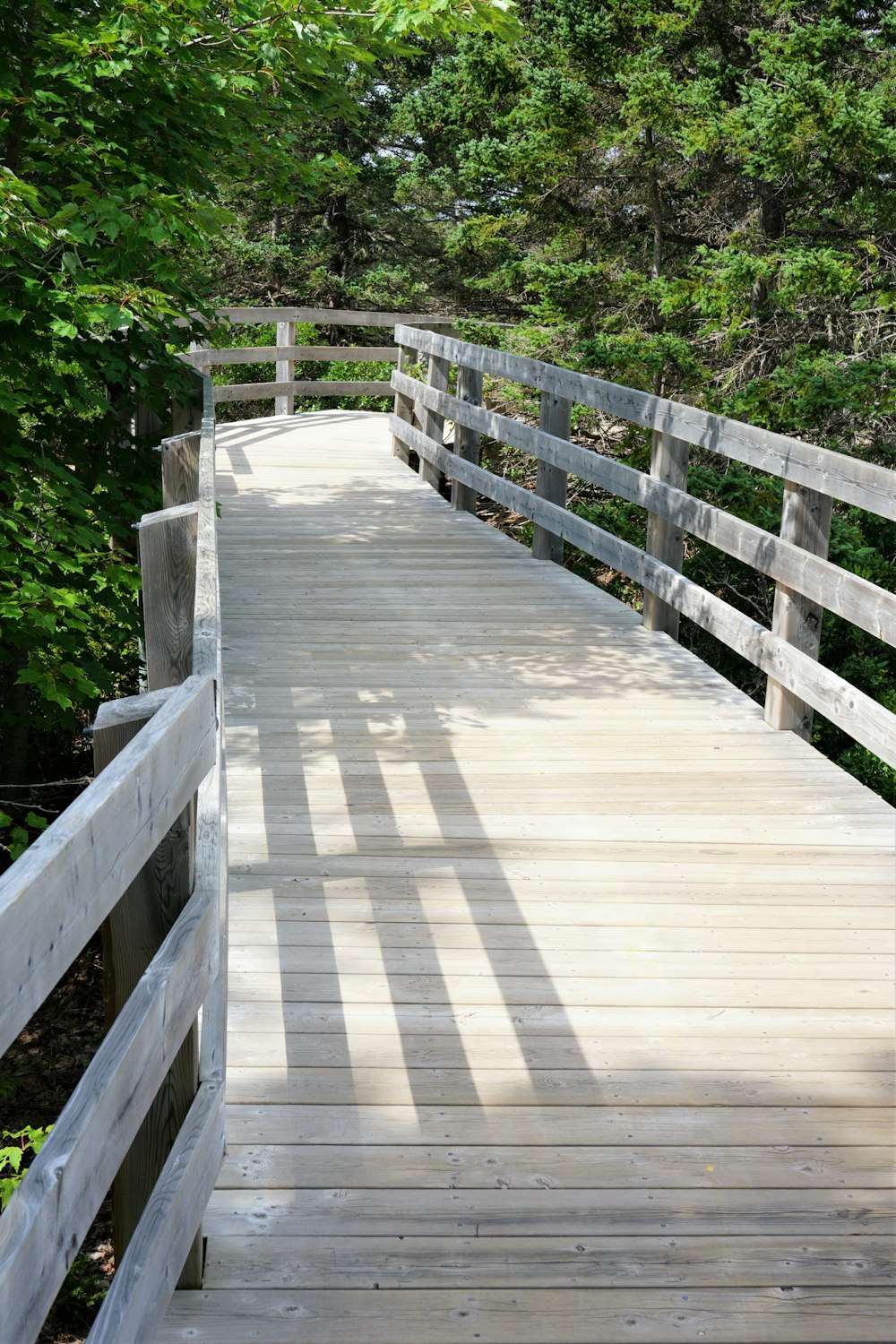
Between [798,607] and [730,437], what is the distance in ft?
2.97

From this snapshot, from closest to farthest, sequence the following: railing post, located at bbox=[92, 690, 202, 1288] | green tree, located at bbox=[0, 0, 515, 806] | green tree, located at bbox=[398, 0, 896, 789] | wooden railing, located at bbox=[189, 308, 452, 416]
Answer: railing post, located at bbox=[92, 690, 202, 1288], green tree, located at bbox=[0, 0, 515, 806], green tree, located at bbox=[398, 0, 896, 789], wooden railing, located at bbox=[189, 308, 452, 416]

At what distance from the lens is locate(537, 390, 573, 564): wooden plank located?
26.7 ft

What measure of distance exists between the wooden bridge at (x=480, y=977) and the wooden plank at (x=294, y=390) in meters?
9.32

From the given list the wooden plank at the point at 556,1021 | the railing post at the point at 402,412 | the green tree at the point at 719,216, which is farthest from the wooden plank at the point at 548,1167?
the railing post at the point at 402,412

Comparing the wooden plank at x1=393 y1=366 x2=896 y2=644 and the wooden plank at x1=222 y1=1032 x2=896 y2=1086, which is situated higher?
the wooden plank at x1=393 y1=366 x2=896 y2=644

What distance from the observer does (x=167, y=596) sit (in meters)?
2.70

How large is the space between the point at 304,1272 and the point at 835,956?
182 cm

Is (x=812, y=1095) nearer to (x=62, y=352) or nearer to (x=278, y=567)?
(x=62, y=352)

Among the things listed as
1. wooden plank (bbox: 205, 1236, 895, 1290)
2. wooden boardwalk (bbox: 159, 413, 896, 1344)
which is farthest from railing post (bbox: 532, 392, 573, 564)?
wooden plank (bbox: 205, 1236, 895, 1290)

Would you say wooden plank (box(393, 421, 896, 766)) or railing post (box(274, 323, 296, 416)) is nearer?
wooden plank (box(393, 421, 896, 766))

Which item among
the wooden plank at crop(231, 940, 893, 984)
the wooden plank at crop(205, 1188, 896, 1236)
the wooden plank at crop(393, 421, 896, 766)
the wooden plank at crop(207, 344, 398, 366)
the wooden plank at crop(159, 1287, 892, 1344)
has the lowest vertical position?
the wooden plank at crop(159, 1287, 892, 1344)

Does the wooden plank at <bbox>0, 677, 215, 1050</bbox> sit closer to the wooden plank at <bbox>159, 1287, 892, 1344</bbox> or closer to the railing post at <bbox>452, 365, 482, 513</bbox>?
the wooden plank at <bbox>159, 1287, 892, 1344</bbox>

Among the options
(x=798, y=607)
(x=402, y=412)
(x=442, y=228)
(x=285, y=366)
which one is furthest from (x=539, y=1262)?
(x=442, y=228)

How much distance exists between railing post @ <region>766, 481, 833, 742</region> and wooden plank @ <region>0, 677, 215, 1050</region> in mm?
3515
